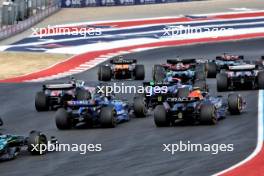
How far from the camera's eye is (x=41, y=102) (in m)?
34.0

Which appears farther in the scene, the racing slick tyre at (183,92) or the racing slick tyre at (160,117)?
the racing slick tyre at (183,92)

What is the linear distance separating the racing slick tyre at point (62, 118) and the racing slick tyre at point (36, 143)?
395 cm

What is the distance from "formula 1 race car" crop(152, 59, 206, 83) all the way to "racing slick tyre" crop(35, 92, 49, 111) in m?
5.37

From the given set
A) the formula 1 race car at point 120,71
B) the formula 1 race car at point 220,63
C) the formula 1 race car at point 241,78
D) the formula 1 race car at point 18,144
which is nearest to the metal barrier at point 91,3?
the formula 1 race car at point 120,71

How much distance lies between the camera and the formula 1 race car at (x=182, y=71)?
3794cm

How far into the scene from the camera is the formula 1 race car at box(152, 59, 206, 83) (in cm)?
3794

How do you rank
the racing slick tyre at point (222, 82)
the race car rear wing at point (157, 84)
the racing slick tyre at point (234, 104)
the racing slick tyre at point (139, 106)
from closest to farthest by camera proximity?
the racing slick tyre at point (234, 104), the racing slick tyre at point (139, 106), the race car rear wing at point (157, 84), the racing slick tyre at point (222, 82)

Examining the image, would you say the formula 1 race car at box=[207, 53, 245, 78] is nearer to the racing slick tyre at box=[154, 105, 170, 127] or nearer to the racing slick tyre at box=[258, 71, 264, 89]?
the racing slick tyre at box=[258, 71, 264, 89]

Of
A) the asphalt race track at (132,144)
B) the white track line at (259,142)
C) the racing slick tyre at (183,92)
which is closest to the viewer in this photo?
the white track line at (259,142)

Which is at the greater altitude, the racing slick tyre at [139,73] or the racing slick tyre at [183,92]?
the racing slick tyre at [183,92]

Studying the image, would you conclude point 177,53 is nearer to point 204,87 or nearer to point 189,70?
point 189,70

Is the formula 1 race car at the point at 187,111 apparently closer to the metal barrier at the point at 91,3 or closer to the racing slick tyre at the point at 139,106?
the racing slick tyre at the point at 139,106

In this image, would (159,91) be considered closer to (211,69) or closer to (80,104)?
(80,104)

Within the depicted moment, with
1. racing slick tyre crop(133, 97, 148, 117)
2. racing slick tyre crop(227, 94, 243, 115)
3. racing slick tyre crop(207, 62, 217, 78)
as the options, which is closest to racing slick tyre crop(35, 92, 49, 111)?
racing slick tyre crop(133, 97, 148, 117)
